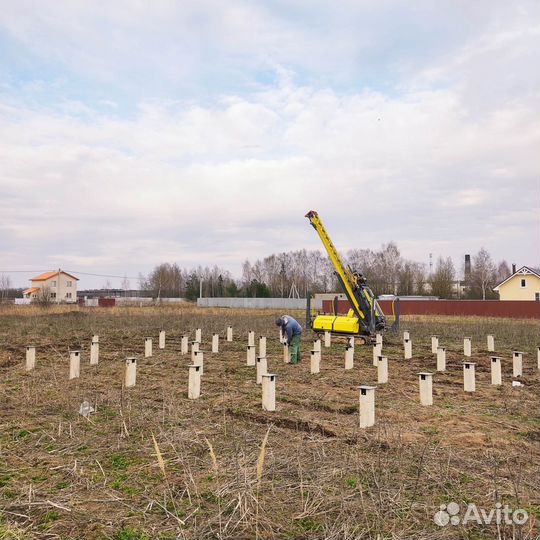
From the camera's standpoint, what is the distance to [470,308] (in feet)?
124

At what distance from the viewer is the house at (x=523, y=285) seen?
4819cm

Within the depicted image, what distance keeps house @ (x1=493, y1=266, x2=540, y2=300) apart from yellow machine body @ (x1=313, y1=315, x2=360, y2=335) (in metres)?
37.4

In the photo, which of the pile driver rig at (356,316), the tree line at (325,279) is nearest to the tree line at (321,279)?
the tree line at (325,279)

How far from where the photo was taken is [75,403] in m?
8.08

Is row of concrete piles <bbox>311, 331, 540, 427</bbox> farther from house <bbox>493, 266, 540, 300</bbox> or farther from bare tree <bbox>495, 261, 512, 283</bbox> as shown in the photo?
bare tree <bbox>495, 261, 512, 283</bbox>

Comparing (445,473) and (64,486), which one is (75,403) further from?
(445,473)

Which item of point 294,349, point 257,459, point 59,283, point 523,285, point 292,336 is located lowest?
point 257,459

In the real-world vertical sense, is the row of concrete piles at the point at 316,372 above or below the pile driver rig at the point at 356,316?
below

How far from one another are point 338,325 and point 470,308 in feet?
77.1

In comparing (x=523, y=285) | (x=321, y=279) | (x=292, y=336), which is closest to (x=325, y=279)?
(x=321, y=279)

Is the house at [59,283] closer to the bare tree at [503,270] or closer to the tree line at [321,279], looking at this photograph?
the tree line at [321,279]

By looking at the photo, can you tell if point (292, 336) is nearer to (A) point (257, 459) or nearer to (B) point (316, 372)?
(B) point (316, 372)

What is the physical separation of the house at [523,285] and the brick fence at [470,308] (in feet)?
44.8

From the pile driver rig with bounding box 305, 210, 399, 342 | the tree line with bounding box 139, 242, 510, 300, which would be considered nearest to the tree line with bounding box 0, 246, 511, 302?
the tree line with bounding box 139, 242, 510, 300
